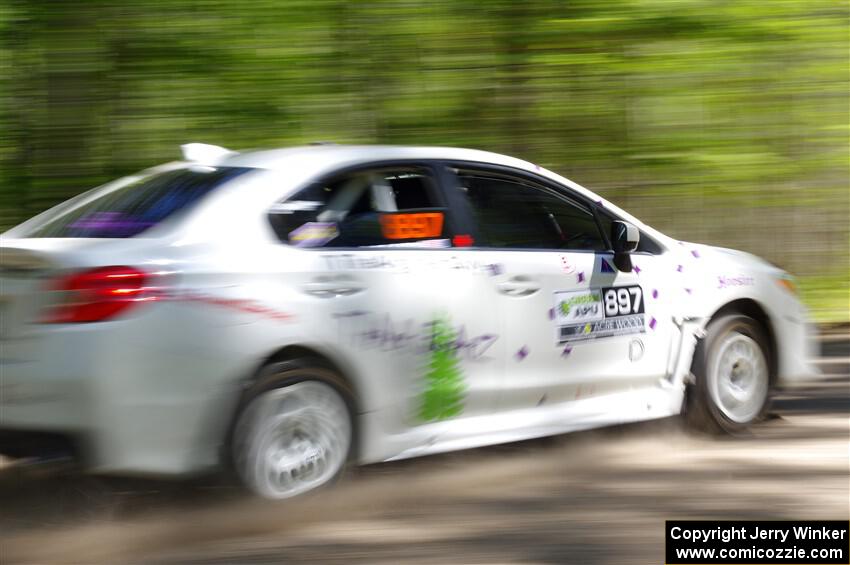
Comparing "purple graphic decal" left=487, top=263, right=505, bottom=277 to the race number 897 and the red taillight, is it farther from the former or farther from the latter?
the red taillight

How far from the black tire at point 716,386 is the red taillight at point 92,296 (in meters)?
3.07

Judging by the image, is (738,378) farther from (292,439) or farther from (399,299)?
(292,439)

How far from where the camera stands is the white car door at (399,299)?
4711 millimetres

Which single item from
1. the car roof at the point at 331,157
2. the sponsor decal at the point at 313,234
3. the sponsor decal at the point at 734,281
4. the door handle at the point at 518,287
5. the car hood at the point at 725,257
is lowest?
the sponsor decal at the point at 734,281

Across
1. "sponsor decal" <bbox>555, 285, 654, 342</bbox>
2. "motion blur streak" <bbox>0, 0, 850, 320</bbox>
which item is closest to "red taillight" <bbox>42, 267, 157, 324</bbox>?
"sponsor decal" <bbox>555, 285, 654, 342</bbox>

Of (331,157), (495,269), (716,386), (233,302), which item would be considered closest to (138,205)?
(233,302)

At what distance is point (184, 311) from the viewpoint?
13.9 ft

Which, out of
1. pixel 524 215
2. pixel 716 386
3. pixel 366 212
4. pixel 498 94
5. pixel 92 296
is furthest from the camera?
pixel 498 94

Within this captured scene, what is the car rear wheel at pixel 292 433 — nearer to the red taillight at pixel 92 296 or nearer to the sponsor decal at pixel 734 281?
the red taillight at pixel 92 296

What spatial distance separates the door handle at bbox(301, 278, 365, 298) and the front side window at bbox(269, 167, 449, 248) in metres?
0.18

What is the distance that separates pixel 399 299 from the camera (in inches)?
191

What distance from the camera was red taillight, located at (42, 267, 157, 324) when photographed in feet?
13.5

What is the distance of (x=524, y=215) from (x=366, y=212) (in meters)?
0.92

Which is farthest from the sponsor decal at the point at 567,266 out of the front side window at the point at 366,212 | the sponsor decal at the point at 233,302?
the sponsor decal at the point at 233,302
